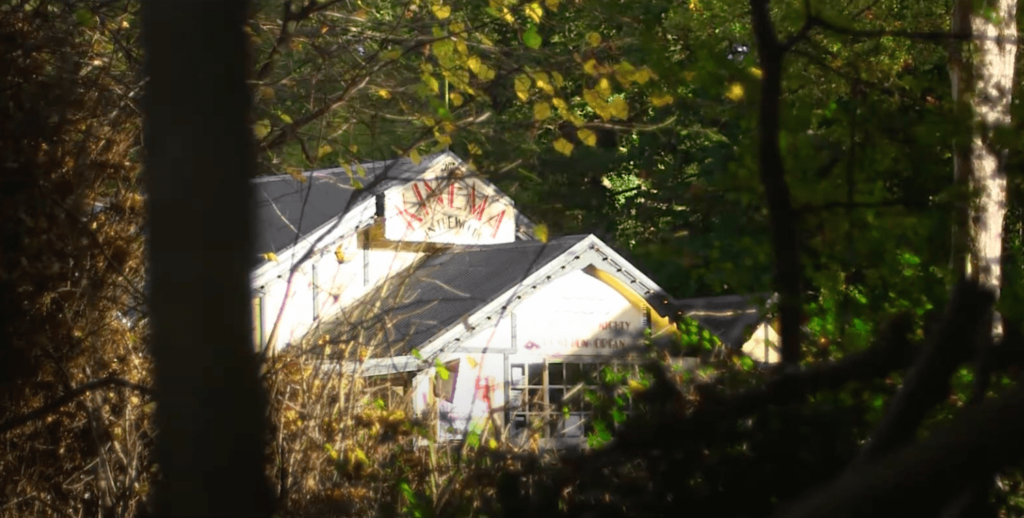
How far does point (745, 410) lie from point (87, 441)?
204 inches

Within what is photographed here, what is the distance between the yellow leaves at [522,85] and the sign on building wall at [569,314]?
11401 millimetres

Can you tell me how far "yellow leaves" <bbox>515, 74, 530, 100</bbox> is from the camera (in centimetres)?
849

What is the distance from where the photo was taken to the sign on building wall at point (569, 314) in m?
20.2

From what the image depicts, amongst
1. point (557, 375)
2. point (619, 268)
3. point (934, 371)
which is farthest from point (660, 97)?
point (619, 268)

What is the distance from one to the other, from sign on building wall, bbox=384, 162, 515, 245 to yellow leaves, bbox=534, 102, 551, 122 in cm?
58

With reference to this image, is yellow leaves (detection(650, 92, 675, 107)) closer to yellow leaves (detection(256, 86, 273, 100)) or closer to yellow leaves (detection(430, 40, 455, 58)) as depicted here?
yellow leaves (detection(430, 40, 455, 58))

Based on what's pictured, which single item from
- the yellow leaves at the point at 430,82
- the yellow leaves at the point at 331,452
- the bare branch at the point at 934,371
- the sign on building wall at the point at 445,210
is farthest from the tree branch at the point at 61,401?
the bare branch at the point at 934,371

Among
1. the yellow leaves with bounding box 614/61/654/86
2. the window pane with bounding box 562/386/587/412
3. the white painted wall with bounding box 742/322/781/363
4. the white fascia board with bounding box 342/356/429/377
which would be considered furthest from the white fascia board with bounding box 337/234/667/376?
the window pane with bounding box 562/386/587/412

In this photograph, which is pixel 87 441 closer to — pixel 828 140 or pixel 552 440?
pixel 552 440

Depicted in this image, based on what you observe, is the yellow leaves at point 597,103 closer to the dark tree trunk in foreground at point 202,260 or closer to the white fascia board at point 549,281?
the dark tree trunk in foreground at point 202,260

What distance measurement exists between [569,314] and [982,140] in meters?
16.8

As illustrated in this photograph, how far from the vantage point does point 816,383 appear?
285 centimetres

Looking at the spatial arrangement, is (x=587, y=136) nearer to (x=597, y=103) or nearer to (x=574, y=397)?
(x=597, y=103)

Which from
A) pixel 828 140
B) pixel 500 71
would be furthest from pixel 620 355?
pixel 500 71
